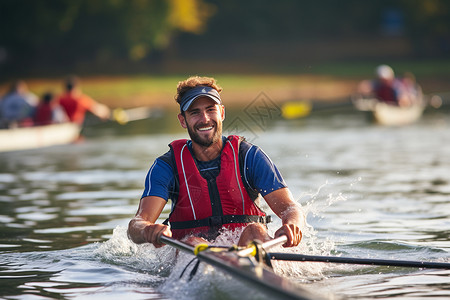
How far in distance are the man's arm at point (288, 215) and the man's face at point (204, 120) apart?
63 cm

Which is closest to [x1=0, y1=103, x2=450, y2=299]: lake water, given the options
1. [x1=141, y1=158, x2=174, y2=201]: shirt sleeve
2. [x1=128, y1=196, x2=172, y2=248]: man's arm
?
[x1=128, y1=196, x2=172, y2=248]: man's arm

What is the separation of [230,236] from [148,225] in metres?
0.71

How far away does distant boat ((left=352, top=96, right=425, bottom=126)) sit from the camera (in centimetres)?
2364

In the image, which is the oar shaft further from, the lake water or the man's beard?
the man's beard

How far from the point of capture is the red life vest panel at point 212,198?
684cm

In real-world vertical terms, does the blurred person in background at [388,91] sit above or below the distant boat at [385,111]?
above

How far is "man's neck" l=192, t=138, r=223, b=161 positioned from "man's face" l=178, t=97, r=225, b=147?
123mm

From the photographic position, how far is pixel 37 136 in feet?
61.8

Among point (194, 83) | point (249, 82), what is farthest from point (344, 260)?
point (249, 82)

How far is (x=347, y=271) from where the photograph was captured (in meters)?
7.23

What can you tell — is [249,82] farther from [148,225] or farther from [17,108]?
[148,225]

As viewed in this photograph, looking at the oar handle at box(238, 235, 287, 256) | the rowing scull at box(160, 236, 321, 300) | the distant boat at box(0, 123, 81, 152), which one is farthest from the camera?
the distant boat at box(0, 123, 81, 152)

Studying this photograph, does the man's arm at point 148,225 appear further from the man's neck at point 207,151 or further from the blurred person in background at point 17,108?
the blurred person in background at point 17,108

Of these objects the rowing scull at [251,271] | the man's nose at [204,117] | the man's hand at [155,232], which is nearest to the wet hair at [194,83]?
the man's nose at [204,117]
